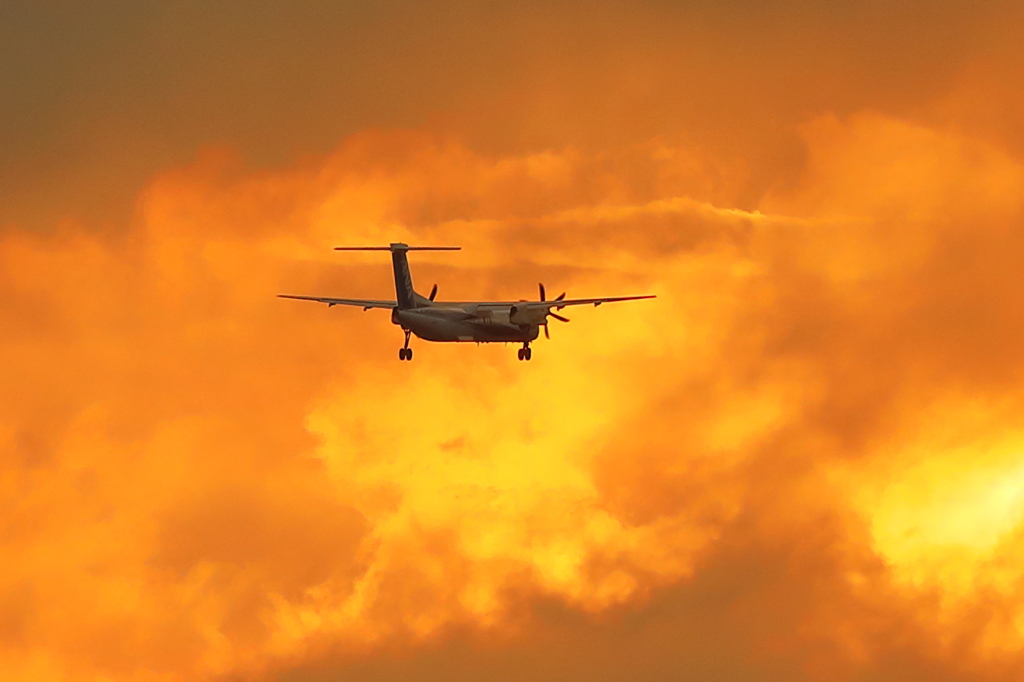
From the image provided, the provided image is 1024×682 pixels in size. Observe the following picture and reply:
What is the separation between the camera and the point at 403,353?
380 ft

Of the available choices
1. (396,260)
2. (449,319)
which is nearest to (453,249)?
(449,319)

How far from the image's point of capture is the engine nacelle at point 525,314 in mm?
110688

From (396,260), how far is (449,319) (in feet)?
36.8

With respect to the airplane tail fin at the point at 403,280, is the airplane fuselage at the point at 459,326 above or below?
below

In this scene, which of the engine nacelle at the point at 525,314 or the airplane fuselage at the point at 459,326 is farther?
the engine nacelle at the point at 525,314

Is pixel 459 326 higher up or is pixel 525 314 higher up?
pixel 525 314

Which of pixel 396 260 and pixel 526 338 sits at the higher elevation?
pixel 396 260

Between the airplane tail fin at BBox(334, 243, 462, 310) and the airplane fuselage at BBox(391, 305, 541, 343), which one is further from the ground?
the airplane tail fin at BBox(334, 243, 462, 310)

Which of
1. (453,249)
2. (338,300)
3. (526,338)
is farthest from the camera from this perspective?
(338,300)

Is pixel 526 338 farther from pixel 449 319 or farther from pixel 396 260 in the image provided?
pixel 396 260

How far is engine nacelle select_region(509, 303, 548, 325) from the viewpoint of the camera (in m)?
111

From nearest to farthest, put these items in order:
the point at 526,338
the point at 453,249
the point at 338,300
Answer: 1. the point at 453,249
2. the point at 526,338
3. the point at 338,300

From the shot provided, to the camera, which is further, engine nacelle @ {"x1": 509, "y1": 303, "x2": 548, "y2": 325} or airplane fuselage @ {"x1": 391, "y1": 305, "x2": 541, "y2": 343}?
engine nacelle @ {"x1": 509, "y1": 303, "x2": 548, "y2": 325}

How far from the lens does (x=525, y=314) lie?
110875 millimetres
